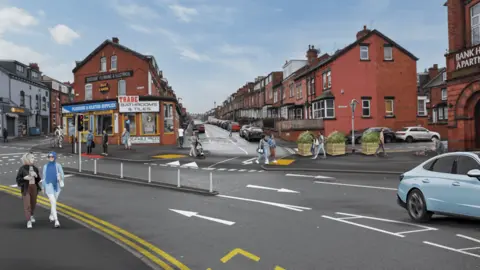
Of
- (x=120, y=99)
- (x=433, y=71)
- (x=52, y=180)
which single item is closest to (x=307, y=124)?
(x=120, y=99)

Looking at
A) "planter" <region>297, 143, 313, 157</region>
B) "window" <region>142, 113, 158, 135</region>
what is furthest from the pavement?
"window" <region>142, 113, 158, 135</region>

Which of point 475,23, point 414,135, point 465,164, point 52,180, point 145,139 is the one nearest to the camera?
point 465,164

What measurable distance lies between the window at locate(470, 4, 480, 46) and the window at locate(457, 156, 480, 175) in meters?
15.1

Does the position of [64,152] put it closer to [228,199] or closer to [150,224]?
[228,199]

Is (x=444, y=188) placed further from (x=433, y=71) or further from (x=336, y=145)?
(x=433, y=71)

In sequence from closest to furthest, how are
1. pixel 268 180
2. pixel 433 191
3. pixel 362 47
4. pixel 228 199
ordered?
pixel 433 191, pixel 228 199, pixel 268 180, pixel 362 47

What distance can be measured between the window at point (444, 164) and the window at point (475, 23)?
→ 14851 millimetres

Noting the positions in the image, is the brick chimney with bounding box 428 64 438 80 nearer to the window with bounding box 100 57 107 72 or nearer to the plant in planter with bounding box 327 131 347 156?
the plant in planter with bounding box 327 131 347 156

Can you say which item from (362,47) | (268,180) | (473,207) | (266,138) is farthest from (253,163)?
(362,47)

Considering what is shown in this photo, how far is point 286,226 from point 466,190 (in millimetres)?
3712

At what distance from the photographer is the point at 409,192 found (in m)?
9.27

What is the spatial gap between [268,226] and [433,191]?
3637 millimetres

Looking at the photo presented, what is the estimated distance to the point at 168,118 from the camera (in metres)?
36.9

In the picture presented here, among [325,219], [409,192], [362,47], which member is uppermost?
[362,47]
